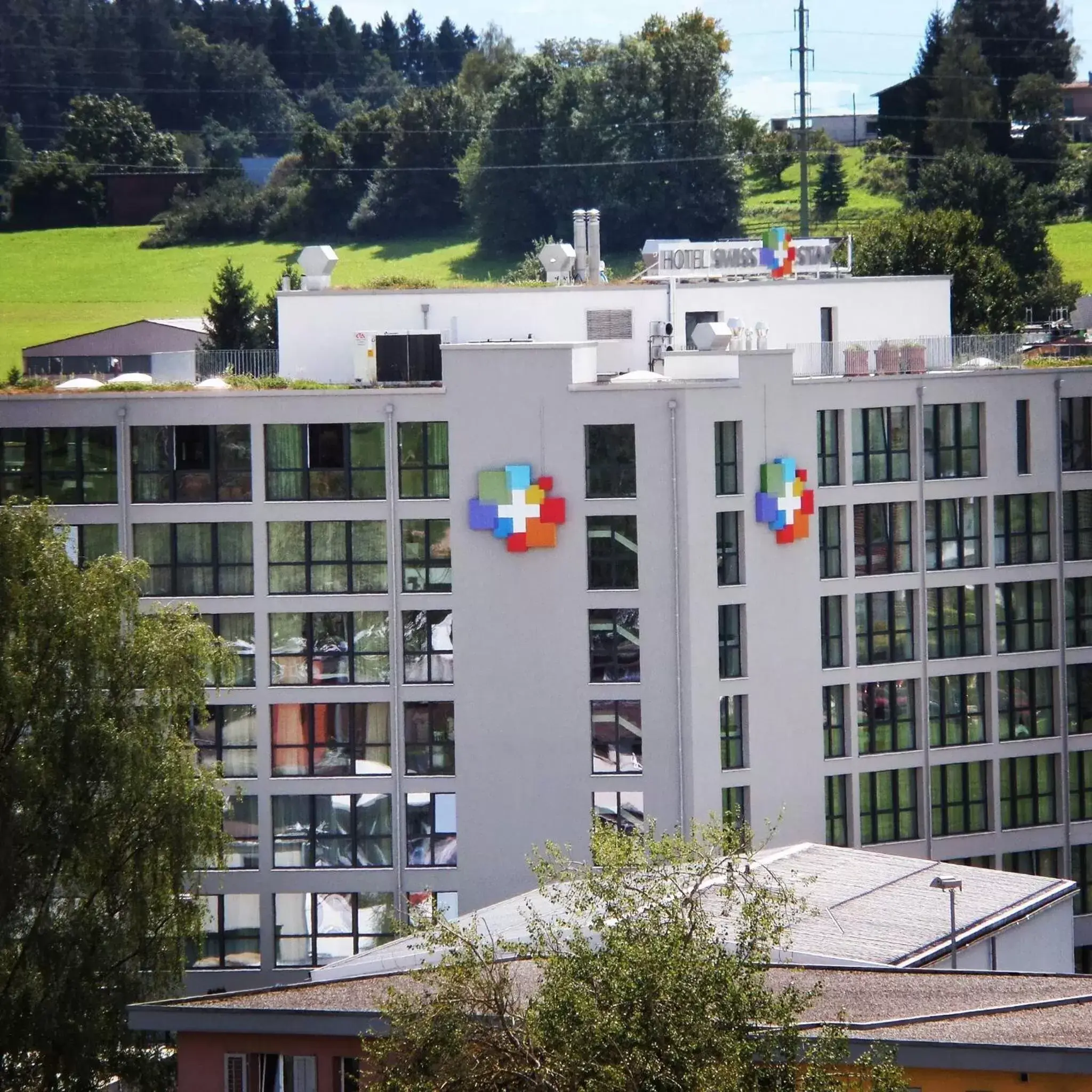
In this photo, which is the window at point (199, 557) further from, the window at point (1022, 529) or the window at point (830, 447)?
the window at point (1022, 529)

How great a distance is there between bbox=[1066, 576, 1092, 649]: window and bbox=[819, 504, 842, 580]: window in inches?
266

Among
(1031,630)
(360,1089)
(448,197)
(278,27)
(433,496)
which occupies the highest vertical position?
(278,27)

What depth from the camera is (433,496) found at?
4878cm

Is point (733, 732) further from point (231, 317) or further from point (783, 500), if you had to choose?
point (231, 317)

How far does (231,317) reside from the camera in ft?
306

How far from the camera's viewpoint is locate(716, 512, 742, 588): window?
4894 cm

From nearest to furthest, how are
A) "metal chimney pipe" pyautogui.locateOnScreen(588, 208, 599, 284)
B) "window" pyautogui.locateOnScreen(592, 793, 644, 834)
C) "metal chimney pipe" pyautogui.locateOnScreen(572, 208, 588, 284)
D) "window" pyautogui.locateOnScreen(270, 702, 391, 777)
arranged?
"window" pyautogui.locateOnScreen(592, 793, 644, 834) < "window" pyautogui.locateOnScreen(270, 702, 391, 777) < "metal chimney pipe" pyautogui.locateOnScreen(588, 208, 599, 284) < "metal chimney pipe" pyautogui.locateOnScreen(572, 208, 588, 284)

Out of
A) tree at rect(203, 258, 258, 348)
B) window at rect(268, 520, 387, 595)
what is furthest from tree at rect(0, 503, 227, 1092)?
tree at rect(203, 258, 258, 348)

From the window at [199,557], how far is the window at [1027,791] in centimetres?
1922

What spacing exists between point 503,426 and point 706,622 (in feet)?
20.5

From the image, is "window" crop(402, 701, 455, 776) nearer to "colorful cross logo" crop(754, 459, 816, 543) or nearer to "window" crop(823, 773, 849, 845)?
"colorful cross logo" crop(754, 459, 816, 543)

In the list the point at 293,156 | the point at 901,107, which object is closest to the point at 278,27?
the point at 293,156

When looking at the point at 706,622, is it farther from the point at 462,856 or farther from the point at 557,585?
the point at 462,856

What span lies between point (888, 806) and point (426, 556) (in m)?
12.9
